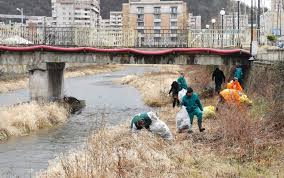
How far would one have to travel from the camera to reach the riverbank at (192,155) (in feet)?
35.9

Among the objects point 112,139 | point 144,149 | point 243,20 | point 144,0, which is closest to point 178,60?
point 112,139

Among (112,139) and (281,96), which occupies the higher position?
(281,96)

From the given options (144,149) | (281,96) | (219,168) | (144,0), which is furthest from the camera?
(144,0)

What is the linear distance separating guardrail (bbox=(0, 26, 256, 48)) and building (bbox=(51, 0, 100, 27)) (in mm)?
137522

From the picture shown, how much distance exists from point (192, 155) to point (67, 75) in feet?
186

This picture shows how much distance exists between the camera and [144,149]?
43.0 ft

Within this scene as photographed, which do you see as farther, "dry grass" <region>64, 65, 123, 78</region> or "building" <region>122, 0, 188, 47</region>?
"building" <region>122, 0, 188, 47</region>

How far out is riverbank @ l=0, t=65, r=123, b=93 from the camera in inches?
1968

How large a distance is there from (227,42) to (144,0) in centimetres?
9209

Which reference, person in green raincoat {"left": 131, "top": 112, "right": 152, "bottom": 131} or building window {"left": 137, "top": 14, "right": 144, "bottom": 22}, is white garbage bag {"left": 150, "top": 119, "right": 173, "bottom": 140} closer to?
person in green raincoat {"left": 131, "top": 112, "right": 152, "bottom": 131}

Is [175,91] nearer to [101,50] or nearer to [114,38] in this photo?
[101,50]

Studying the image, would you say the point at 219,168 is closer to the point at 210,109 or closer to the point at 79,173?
the point at 79,173

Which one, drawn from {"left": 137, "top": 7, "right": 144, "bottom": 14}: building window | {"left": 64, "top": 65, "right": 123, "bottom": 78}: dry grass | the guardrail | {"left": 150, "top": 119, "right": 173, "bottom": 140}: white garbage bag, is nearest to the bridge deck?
the guardrail

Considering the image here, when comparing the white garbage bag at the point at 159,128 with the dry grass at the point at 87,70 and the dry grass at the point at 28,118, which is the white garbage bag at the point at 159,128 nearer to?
the dry grass at the point at 28,118
